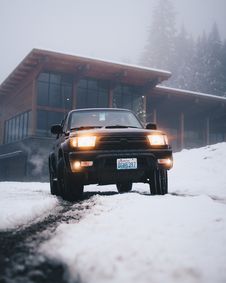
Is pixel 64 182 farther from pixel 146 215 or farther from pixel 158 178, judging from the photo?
pixel 146 215

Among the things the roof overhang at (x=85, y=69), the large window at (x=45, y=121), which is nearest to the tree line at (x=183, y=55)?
the roof overhang at (x=85, y=69)

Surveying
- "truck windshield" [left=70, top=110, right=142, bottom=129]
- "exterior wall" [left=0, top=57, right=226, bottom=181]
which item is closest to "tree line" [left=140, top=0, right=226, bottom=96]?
"exterior wall" [left=0, top=57, right=226, bottom=181]

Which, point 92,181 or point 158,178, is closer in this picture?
point 92,181

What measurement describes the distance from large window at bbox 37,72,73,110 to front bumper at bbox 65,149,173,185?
17024mm

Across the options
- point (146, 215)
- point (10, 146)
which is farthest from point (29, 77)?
point (146, 215)

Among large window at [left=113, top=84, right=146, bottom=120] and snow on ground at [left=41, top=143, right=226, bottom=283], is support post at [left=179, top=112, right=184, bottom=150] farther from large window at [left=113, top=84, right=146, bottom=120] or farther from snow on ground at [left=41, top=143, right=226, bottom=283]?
snow on ground at [left=41, top=143, right=226, bottom=283]

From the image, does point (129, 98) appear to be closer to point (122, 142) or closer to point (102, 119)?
point (102, 119)

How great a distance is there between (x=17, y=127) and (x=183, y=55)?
52.9 m

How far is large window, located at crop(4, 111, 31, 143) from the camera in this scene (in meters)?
23.1

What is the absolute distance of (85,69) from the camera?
21.1m

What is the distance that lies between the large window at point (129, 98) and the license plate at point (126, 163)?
738 inches

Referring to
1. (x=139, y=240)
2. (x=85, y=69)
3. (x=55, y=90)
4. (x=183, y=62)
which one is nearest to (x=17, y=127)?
(x=55, y=90)

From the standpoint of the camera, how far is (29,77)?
22.7 m

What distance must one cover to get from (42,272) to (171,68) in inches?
2677
